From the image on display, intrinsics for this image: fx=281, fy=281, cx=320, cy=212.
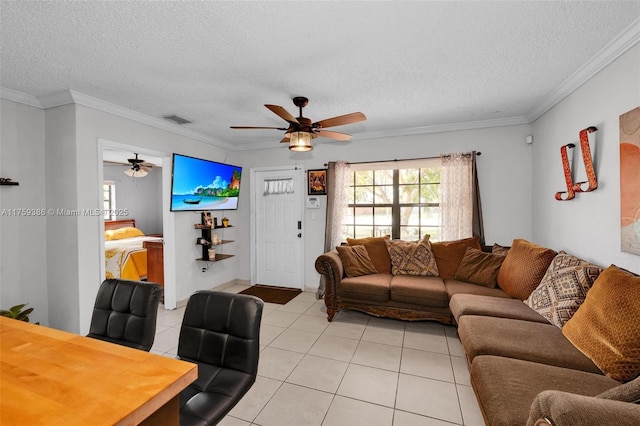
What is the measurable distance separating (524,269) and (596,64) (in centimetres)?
172

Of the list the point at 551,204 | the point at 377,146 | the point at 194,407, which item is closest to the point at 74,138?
the point at 194,407

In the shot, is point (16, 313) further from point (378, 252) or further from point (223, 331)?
point (378, 252)

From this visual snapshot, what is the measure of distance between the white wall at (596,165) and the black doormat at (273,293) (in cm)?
335

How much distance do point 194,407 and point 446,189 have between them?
359 centimetres

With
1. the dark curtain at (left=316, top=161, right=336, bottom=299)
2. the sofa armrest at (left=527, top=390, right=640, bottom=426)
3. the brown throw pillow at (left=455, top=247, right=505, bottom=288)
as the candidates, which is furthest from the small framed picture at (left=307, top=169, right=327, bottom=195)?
the sofa armrest at (left=527, top=390, right=640, bottom=426)

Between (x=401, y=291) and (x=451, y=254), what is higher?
(x=451, y=254)

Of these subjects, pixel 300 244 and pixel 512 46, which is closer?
pixel 512 46

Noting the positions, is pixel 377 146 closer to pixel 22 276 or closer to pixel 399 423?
pixel 399 423

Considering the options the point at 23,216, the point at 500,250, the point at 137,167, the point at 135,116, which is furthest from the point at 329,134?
the point at 137,167

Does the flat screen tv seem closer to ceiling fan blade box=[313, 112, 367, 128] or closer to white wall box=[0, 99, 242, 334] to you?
white wall box=[0, 99, 242, 334]

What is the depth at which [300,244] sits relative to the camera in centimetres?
463

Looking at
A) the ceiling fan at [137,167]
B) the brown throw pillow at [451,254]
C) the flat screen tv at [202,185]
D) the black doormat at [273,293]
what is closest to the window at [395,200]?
the brown throw pillow at [451,254]

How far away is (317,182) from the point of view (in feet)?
14.6

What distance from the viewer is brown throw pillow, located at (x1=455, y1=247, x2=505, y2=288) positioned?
302cm
